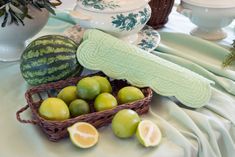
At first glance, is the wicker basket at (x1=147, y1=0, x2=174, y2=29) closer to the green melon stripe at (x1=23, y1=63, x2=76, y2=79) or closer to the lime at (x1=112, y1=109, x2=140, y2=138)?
the green melon stripe at (x1=23, y1=63, x2=76, y2=79)

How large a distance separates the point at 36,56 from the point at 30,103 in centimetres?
12

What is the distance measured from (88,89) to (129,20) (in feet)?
0.79

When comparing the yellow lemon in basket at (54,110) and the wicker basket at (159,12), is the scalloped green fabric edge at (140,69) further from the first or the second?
the wicker basket at (159,12)

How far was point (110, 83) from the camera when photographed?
782 mm

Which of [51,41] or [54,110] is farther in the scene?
[51,41]

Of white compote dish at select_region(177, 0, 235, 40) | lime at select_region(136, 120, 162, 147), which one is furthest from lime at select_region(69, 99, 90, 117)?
white compote dish at select_region(177, 0, 235, 40)

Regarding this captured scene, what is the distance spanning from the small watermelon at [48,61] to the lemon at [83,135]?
173 mm

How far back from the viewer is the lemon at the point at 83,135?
0.63 m

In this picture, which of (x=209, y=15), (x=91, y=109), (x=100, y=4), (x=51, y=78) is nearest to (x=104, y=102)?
(x=91, y=109)

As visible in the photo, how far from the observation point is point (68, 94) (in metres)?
0.70

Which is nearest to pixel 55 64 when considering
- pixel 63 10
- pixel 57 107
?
pixel 57 107

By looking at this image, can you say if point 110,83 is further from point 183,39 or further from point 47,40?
point 183,39

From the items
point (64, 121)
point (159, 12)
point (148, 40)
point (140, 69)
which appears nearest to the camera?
point (64, 121)

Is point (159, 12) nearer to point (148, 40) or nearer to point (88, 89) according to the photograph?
point (148, 40)
